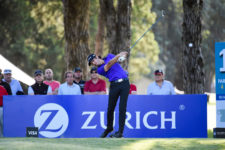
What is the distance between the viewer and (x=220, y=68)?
33.8 ft

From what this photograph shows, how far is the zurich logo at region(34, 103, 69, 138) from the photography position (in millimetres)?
11539

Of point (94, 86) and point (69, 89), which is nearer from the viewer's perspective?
point (69, 89)

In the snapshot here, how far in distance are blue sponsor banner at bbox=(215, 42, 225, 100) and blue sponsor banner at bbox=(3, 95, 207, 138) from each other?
1.33 meters

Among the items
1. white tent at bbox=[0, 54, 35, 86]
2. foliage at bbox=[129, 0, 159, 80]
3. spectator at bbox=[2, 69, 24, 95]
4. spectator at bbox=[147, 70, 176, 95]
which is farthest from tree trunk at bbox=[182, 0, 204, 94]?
foliage at bbox=[129, 0, 159, 80]

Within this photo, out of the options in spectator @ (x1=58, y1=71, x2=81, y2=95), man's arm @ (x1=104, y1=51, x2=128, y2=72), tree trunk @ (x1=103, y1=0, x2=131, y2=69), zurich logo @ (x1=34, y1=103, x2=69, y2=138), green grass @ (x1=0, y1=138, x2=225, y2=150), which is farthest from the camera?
tree trunk @ (x1=103, y1=0, x2=131, y2=69)

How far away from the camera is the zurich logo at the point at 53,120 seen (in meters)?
11.5

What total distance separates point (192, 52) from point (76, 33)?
206 inches

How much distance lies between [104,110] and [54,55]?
29160mm

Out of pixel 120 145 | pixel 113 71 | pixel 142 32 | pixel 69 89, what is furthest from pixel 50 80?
pixel 142 32

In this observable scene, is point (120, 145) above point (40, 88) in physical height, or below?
below

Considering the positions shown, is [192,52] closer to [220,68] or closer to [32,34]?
[220,68]

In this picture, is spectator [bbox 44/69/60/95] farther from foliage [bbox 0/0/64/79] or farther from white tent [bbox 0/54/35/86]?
foliage [bbox 0/0/64/79]

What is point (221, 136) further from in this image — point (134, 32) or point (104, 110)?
point (134, 32)

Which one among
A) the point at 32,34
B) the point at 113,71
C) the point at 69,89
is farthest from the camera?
the point at 32,34
